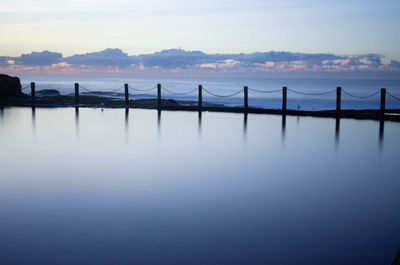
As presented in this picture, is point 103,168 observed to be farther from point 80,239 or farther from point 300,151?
point 300,151

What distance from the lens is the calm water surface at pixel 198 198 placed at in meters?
3.86

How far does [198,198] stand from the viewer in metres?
5.60

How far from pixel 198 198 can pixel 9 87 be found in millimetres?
20835

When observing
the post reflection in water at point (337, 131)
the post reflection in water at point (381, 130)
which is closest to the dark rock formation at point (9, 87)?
the post reflection in water at point (337, 131)

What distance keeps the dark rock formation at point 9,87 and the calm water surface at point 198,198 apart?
12.6 meters

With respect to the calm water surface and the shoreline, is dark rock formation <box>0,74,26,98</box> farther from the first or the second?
the calm water surface

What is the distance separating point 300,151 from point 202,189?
3932 mm

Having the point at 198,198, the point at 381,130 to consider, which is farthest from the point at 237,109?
the point at 198,198

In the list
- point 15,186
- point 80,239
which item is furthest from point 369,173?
point 15,186

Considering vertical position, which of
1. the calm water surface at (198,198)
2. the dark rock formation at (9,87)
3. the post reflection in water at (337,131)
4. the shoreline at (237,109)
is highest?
the dark rock formation at (9,87)

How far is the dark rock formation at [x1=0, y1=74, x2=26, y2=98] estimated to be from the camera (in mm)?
22766

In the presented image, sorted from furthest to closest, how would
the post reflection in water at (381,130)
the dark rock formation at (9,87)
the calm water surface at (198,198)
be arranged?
the dark rock formation at (9,87) → the post reflection in water at (381,130) → the calm water surface at (198,198)

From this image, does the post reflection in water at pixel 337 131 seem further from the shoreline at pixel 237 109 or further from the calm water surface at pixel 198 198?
the shoreline at pixel 237 109

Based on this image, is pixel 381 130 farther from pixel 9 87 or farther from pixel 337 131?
pixel 9 87
